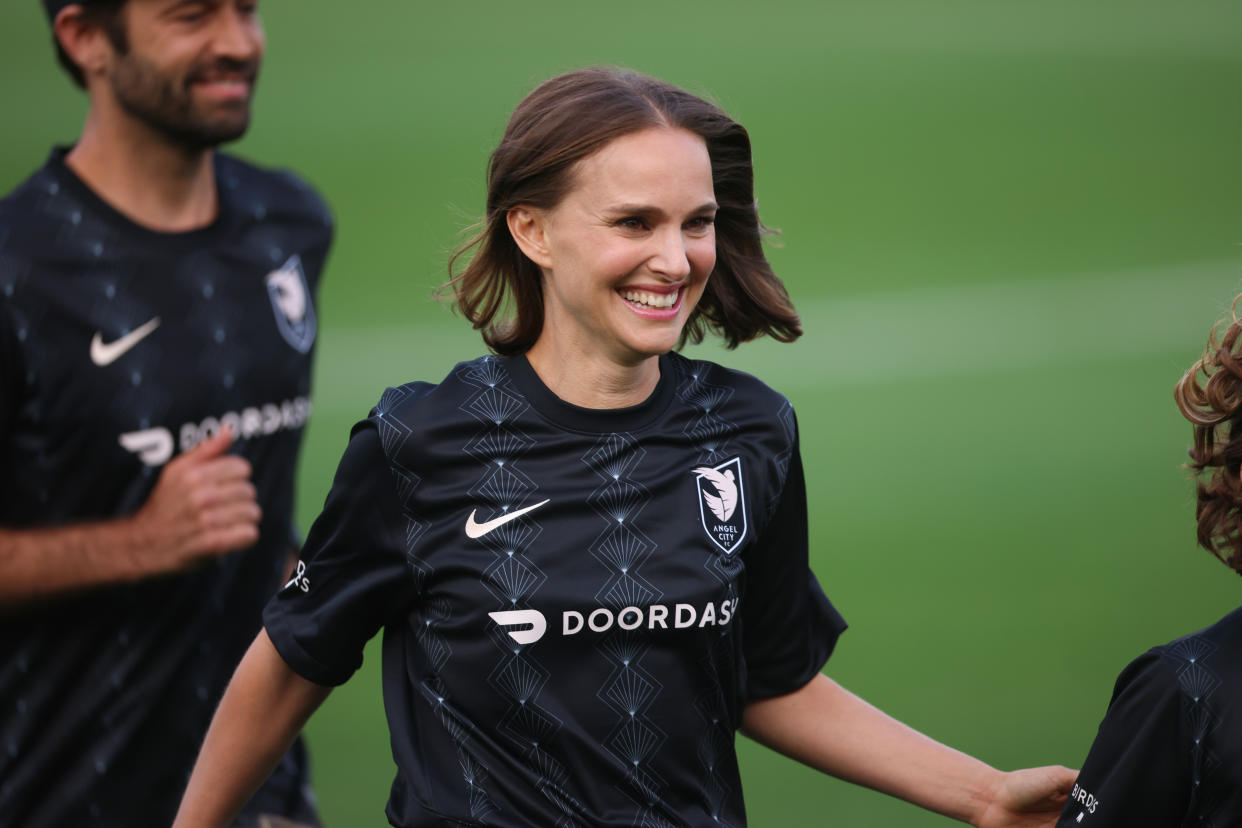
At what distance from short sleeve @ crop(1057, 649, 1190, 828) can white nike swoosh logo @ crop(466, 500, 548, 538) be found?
0.82 metres

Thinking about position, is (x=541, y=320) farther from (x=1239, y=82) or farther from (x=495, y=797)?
(x=1239, y=82)

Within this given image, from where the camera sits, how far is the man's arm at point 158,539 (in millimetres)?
2926

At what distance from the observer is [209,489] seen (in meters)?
2.92

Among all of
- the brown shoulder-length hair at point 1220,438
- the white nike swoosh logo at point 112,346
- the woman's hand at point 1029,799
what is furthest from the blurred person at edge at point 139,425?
the brown shoulder-length hair at point 1220,438

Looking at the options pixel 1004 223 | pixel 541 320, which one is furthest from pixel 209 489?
pixel 1004 223

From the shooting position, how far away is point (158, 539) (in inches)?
116

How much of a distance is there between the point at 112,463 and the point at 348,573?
84cm

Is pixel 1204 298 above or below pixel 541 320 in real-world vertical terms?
above

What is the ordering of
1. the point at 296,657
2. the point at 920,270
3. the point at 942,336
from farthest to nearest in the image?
the point at 920,270, the point at 942,336, the point at 296,657

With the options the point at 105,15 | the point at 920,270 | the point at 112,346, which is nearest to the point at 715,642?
the point at 112,346

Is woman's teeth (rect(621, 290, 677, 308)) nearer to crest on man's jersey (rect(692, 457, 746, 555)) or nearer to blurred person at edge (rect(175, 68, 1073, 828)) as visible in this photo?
blurred person at edge (rect(175, 68, 1073, 828))

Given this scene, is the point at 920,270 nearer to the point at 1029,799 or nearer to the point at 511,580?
the point at 1029,799

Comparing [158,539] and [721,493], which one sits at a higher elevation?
[721,493]

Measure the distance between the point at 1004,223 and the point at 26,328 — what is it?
236 inches
